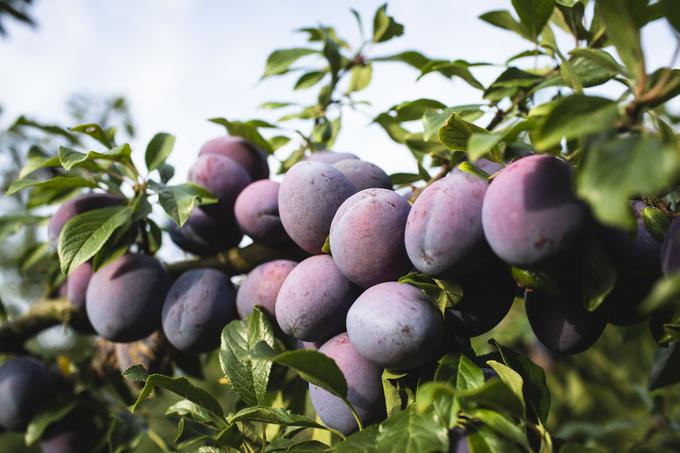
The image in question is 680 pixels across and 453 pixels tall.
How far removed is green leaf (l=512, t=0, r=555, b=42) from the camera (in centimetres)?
85

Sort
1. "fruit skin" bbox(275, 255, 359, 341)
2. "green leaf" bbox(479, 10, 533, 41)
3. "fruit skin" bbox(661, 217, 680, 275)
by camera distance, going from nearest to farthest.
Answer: "fruit skin" bbox(661, 217, 680, 275) < "fruit skin" bbox(275, 255, 359, 341) < "green leaf" bbox(479, 10, 533, 41)

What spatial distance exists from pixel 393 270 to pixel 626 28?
15.4 inches

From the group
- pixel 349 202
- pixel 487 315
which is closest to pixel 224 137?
pixel 349 202

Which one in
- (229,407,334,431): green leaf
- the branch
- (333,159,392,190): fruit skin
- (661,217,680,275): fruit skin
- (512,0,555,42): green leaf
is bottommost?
the branch

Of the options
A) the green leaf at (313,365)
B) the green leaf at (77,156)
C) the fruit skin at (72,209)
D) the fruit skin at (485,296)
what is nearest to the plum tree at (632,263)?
the fruit skin at (485,296)

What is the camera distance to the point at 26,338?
4.70 ft

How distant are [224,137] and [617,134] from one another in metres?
0.91

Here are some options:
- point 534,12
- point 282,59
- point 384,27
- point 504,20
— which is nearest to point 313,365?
point 534,12

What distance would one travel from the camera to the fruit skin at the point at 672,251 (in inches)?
21.0

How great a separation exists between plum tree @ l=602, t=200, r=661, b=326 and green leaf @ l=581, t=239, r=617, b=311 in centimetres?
3

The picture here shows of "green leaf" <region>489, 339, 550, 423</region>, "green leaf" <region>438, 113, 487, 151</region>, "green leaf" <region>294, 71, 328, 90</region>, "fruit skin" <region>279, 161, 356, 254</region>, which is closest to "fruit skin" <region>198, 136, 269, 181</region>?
"green leaf" <region>294, 71, 328, 90</region>

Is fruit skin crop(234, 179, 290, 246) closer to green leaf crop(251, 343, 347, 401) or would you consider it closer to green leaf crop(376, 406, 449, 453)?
green leaf crop(251, 343, 347, 401)

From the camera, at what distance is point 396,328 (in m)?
0.65

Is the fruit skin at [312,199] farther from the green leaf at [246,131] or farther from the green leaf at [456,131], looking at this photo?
the green leaf at [246,131]
